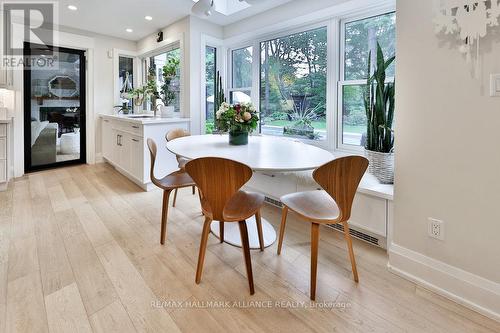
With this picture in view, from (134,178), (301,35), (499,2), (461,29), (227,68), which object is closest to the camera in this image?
(499,2)

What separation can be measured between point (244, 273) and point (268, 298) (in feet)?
0.93

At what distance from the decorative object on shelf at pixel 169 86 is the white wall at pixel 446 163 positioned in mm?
3184

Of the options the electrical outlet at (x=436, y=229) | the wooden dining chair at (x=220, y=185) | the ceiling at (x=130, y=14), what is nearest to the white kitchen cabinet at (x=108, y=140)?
the ceiling at (x=130, y=14)

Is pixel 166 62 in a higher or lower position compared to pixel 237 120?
higher

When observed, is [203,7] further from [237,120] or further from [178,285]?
[178,285]

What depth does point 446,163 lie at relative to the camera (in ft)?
5.12

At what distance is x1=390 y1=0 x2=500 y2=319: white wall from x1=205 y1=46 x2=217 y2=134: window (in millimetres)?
2935

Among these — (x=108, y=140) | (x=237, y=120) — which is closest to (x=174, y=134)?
(x=237, y=120)

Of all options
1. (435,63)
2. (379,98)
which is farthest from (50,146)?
(435,63)

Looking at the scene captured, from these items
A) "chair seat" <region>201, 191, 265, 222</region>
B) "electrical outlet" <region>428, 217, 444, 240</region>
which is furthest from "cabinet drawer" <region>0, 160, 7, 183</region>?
"electrical outlet" <region>428, 217, 444, 240</region>

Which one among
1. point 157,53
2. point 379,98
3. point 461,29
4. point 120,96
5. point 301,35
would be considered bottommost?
point 379,98

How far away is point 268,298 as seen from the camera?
1.59 metres

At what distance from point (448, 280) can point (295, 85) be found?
2465 mm

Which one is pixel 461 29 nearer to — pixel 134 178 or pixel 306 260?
pixel 306 260
